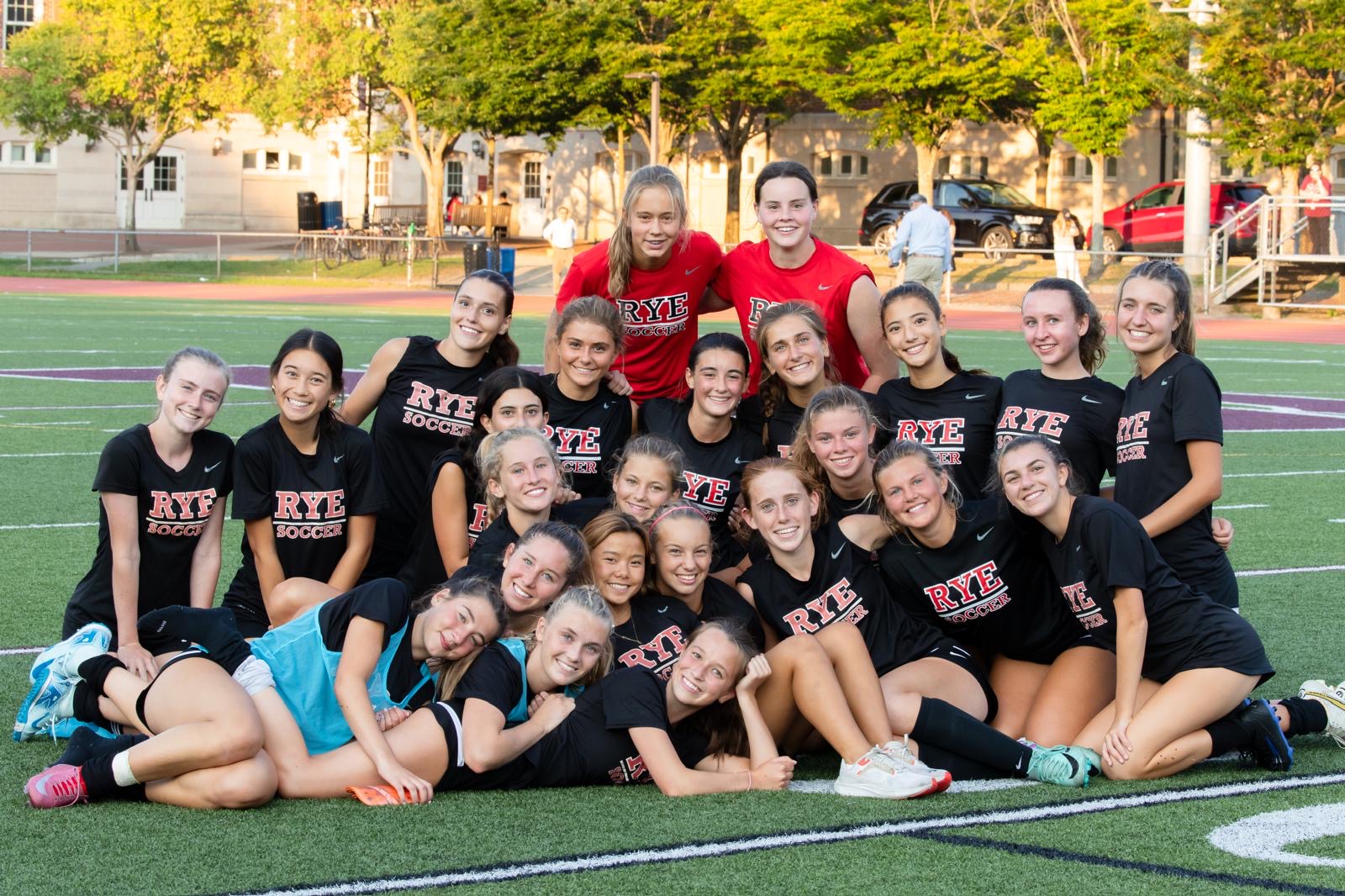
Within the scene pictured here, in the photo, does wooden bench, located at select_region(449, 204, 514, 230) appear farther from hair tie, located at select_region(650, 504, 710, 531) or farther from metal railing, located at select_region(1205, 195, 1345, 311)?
hair tie, located at select_region(650, 504, 710, 531)

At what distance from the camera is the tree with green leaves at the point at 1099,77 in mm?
31125

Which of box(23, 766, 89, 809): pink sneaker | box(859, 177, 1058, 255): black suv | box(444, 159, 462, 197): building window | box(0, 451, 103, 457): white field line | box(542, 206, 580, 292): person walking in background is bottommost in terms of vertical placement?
box(23, 766, 89, 809): pink sneaker

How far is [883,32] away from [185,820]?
34.4 meters

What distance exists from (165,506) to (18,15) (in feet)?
164

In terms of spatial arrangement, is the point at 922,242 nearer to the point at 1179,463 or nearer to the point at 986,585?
the point at 1179,463

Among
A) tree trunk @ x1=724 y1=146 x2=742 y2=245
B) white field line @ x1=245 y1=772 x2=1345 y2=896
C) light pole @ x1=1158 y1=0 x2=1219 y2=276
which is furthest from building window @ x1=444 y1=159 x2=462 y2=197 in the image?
white field line @ x1=245 y1=772 x2=1345 y2=896

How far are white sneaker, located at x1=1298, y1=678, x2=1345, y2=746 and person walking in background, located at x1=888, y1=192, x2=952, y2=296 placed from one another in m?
16.7

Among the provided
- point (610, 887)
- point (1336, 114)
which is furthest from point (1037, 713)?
point (1336, 114)

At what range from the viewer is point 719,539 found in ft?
18.9

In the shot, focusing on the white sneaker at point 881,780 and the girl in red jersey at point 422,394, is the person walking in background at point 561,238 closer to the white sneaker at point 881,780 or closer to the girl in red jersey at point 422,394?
the girl in red jersey at point 422,394

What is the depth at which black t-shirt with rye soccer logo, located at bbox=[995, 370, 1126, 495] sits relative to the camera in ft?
18.0

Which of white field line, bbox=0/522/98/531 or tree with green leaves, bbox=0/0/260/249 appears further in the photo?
tree with green leaves, bbox=0/0/260/249

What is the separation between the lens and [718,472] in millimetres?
5723

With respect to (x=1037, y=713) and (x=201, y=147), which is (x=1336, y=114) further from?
(x=201, y=147)
